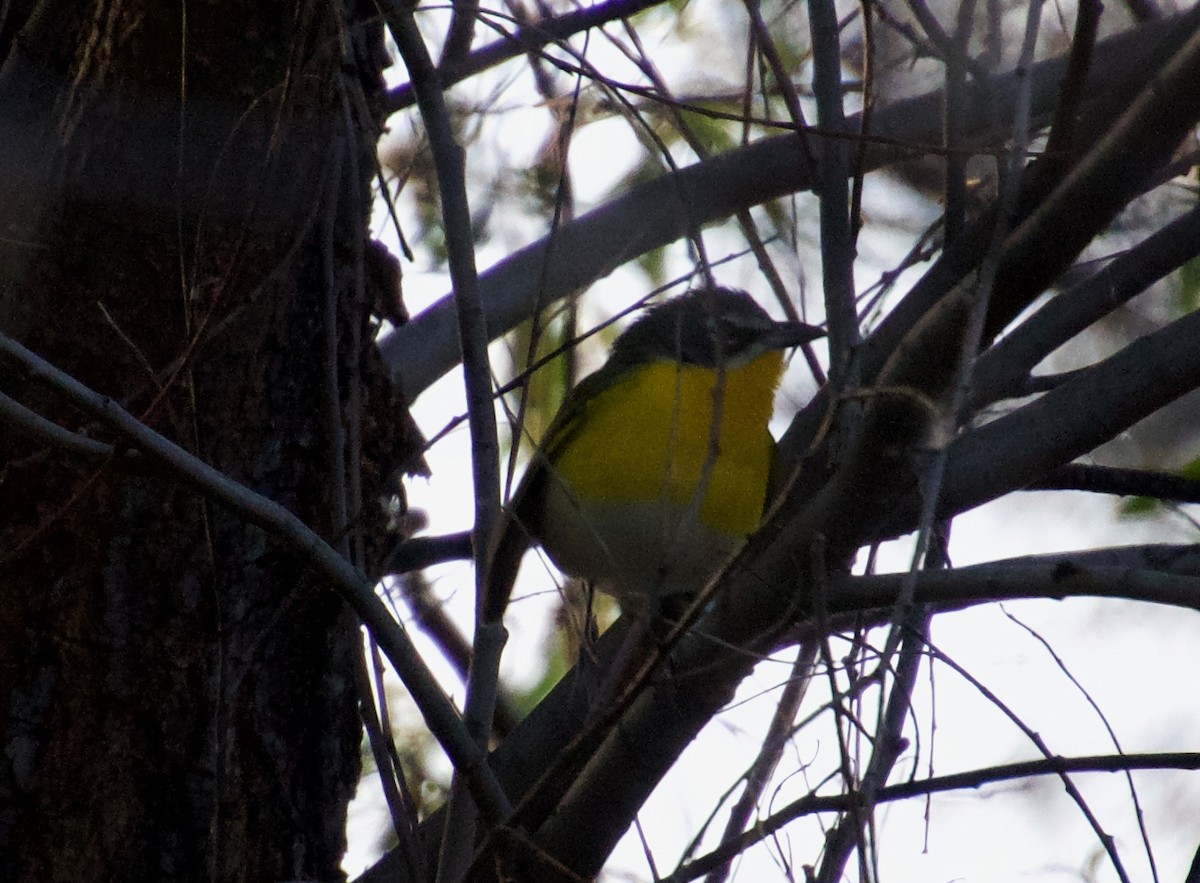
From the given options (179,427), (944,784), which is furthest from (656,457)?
(944,784)

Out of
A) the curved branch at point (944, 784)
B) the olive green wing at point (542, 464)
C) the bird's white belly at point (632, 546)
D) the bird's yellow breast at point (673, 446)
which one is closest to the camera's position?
the curved branch at point (944, 784)

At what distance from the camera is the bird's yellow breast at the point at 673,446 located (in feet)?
13.5

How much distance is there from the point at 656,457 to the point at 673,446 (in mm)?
A: 222

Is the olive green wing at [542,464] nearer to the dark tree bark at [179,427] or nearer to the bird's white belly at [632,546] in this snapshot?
the bird's white belly at [632,546]

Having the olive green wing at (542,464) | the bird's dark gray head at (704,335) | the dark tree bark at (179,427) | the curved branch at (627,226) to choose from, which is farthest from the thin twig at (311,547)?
the bird's dark gray head at (704,335)

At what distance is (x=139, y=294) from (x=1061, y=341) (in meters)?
1.95

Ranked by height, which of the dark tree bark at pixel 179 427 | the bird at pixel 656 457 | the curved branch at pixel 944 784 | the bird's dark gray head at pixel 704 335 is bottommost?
the curved branch at pixel 944 784

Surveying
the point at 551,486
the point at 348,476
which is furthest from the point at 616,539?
the point at 348,476

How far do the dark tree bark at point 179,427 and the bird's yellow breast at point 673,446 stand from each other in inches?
37.7

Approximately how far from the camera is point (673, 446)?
12.9 feet

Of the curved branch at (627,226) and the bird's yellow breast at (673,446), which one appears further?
the bird's yellow breast at (673,446)

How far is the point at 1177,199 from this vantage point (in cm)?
432

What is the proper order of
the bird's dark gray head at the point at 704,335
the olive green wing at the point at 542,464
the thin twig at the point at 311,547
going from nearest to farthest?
the thin twig at the point at 311,547
the olive green wing at the point at 542,464
the bird's dark gray head at the point at 704,335

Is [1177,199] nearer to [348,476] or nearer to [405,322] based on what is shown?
[405,322]
